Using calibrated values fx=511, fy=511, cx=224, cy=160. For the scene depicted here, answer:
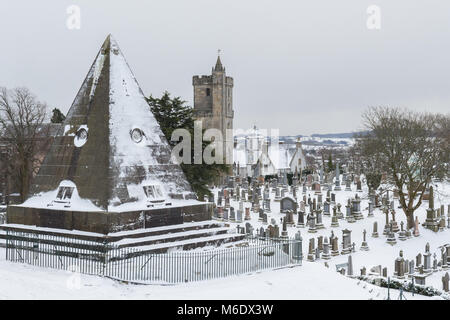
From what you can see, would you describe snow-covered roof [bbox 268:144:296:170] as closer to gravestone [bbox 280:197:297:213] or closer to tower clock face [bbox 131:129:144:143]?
gravestone [bbox 280:197:297:213]

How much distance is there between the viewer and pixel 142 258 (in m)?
11.6

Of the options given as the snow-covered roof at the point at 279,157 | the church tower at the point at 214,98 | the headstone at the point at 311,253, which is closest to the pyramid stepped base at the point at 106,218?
the headstone at the point at 311,253

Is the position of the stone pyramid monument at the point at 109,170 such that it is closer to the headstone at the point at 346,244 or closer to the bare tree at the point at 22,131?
the headstone at the point at 346,244

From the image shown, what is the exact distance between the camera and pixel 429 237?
2569 centimetres

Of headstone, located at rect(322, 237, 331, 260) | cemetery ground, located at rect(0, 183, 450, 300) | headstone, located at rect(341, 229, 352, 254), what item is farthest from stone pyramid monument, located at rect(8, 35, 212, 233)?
headstone, located at rect(341, 229, 352, 254)

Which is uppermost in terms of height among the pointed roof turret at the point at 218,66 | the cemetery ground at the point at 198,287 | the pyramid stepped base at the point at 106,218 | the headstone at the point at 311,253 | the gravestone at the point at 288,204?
the pointed roof turret at the point at 218,66

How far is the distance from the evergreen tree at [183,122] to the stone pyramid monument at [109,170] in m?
9.84

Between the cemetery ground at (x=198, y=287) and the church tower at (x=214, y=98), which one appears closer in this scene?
the cemetery ground at (x=198, y=287)

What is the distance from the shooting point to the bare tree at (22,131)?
31266 mm

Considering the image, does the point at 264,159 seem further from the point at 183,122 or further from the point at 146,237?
the point at 146,237
